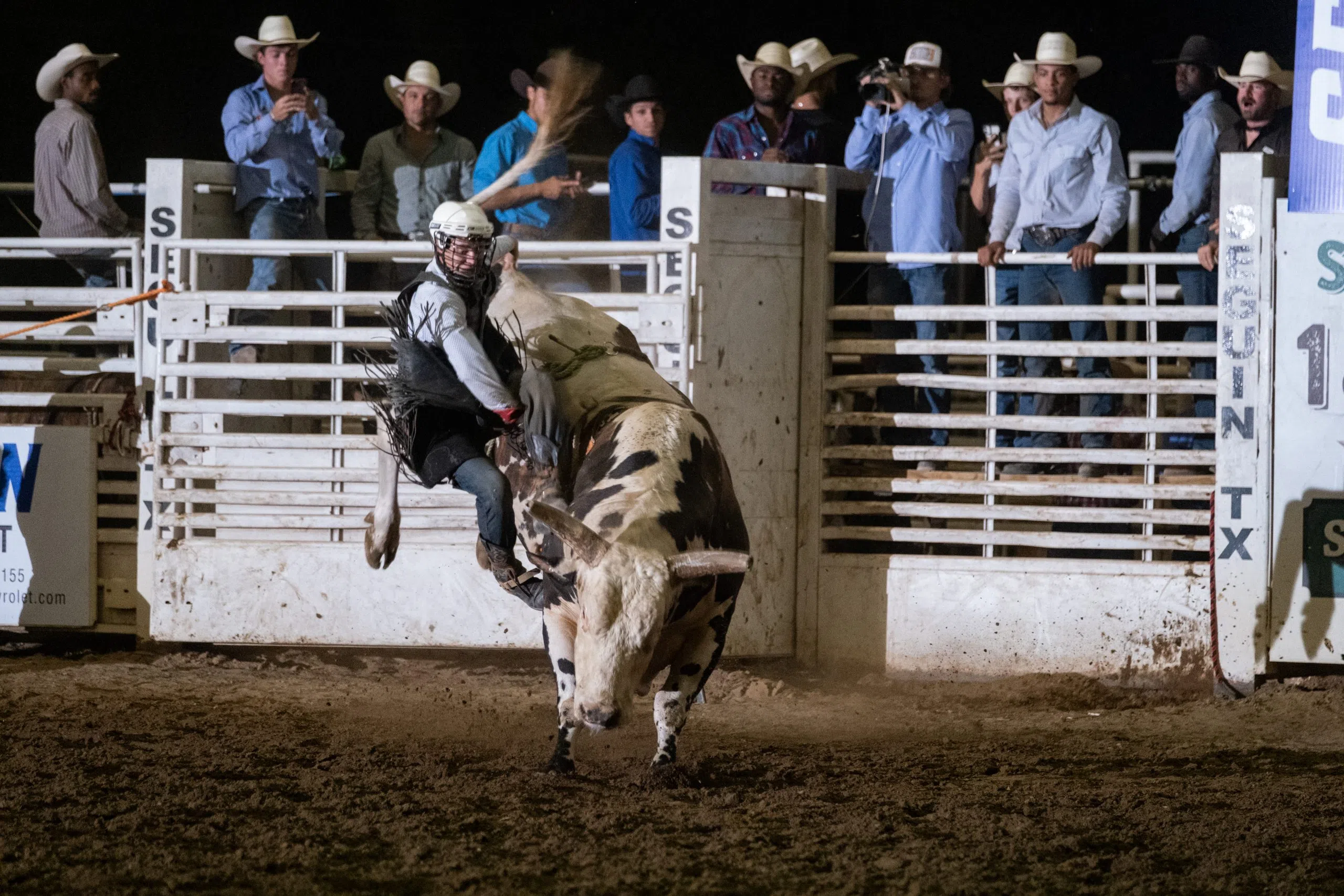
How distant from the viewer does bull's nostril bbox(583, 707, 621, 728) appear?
15.4 ft

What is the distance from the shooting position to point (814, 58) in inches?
355

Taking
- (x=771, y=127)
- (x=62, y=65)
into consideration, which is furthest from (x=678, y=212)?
(x=62, y=65)

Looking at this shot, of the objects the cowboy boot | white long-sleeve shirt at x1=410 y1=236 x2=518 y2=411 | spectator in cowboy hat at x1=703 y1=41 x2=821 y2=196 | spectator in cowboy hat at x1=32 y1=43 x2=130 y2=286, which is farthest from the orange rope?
the cowboy boot

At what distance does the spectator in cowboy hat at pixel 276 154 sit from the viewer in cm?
847

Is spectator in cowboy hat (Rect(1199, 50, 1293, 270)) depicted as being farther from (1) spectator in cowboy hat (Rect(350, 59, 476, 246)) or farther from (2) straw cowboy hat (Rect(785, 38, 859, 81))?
(1) spectator in cowboy hat (Rect(350, 59, 476, 246))

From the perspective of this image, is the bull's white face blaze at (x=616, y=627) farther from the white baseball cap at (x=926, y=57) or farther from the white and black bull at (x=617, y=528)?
the white baseball cap at (x=926, y=57)

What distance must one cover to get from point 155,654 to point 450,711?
223 centimetres

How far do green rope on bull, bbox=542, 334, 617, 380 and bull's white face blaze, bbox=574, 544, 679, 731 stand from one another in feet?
4.47

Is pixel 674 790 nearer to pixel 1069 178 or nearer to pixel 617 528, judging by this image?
pixel 617 528

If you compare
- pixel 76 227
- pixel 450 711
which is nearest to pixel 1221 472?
pixel 450 711

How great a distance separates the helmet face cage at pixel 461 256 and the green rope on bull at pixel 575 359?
1.54 feet

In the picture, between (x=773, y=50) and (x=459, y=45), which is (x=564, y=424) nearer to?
(x=773, y=50)

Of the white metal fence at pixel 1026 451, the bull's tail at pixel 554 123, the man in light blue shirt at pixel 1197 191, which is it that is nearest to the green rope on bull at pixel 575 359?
the white metal fence at pixel 1026 451

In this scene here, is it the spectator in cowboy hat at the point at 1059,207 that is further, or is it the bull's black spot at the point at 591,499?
the spectator in cowboy hat at the point at 1059,207
